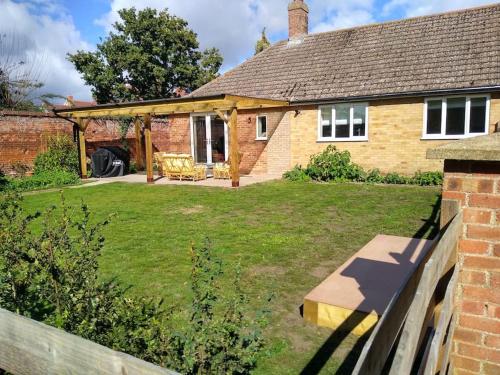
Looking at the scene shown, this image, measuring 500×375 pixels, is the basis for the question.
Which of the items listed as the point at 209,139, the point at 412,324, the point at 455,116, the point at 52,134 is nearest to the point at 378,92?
the point at 455,116

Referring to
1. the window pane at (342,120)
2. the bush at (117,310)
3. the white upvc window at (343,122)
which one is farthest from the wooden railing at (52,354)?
the window pane at (342,120)

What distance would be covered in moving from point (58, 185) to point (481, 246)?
50.4 feet

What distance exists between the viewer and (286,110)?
1598 cm

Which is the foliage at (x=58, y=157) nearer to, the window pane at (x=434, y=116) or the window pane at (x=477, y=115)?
the window pane at (x=434, y=116)

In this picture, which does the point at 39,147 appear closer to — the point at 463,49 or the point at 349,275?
the point at 349,275

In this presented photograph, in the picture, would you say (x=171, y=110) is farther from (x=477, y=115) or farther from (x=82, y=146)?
(x=477, y=115)

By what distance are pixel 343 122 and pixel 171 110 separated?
6.45 metres

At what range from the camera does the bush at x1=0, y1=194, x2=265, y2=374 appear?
224 cm

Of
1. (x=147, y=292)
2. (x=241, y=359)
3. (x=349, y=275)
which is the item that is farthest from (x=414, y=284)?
(x=147, y=292)

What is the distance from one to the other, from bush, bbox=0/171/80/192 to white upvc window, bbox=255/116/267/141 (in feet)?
24.9

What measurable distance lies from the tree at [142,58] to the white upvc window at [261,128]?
18.0 metres

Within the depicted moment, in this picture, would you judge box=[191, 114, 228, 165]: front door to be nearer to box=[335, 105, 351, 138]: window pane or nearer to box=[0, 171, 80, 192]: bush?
box=[335, 105, 351, 138]: window pane

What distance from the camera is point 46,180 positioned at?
14.8m

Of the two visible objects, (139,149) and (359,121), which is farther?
(139,149)
